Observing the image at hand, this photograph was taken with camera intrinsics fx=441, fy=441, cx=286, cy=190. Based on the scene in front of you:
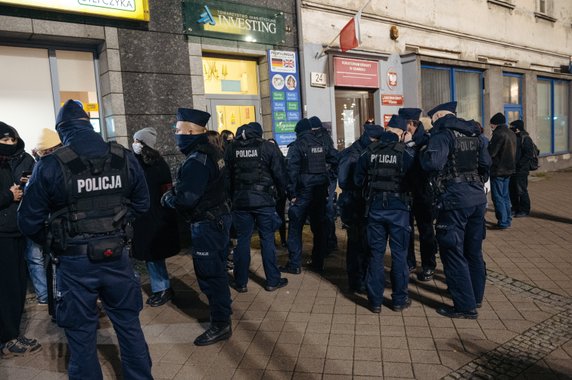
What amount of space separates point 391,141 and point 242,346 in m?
2.34

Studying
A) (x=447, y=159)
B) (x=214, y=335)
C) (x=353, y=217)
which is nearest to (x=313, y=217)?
(x=353, y=217)

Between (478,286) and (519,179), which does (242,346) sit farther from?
(519,179)

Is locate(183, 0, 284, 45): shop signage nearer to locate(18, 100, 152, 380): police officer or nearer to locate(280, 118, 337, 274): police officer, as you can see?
locate(280, 118, 337, 274): police officer

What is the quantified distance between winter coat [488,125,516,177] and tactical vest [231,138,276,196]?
14.5ft

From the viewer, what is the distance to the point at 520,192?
27.3 feet

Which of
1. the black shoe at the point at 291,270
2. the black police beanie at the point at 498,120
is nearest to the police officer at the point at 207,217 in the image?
the black shoe at the point at 291,270

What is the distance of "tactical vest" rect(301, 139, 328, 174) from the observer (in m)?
5.76

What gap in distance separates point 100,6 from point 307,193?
14.1ft

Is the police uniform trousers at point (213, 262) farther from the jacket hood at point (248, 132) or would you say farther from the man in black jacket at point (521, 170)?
the man in black jacket at point (521, 170)

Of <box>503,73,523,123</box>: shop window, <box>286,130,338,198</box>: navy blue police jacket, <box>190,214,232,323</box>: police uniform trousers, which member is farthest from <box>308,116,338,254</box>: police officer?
<box>503,73,523,123</box>: shop window

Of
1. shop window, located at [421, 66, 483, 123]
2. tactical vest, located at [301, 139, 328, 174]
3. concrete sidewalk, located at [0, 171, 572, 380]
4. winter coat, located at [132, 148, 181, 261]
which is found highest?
shop window, located at [421, 66, 483, 123]

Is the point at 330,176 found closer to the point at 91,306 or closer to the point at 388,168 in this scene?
the point at 388,168

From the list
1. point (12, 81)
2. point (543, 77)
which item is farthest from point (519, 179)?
point (543, 77)

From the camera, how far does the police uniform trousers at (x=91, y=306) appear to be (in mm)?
2713
